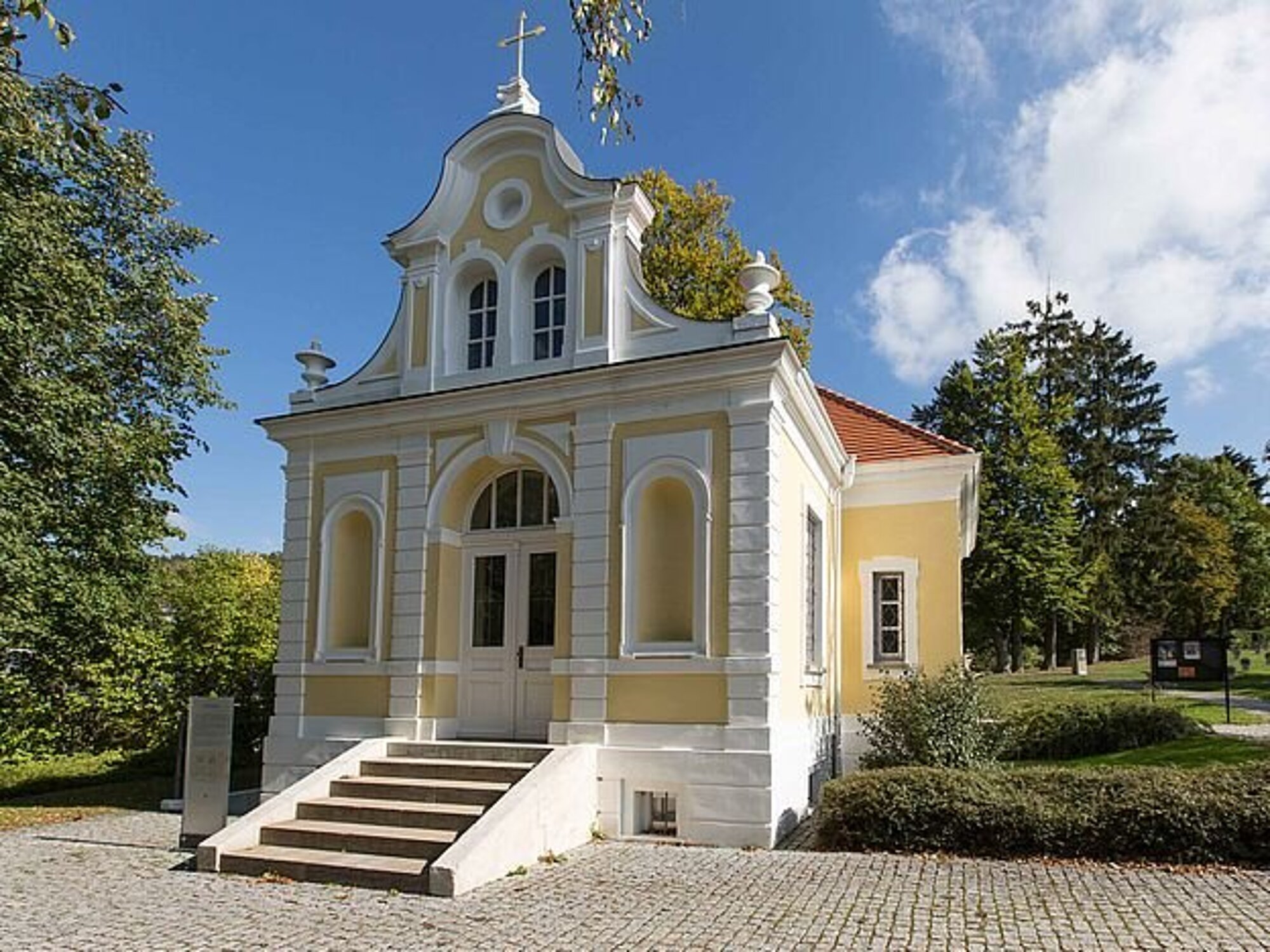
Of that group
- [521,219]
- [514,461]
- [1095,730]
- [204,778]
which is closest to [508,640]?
[514,461]

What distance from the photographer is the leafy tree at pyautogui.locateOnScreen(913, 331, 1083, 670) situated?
3484 centimetres

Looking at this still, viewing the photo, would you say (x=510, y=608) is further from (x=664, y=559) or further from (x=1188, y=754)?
(x=1188, y=754)

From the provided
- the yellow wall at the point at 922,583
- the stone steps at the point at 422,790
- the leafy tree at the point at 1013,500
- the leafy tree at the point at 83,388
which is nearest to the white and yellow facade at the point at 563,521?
the yellow wall at the point at 922,583

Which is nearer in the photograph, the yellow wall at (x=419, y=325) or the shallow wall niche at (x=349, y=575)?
the shallow wall niche at (x=349, y=575)

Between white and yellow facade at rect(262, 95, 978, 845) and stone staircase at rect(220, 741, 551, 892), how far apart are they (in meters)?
0.86

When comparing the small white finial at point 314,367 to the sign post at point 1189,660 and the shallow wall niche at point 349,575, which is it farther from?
the sign post at point 1189,660

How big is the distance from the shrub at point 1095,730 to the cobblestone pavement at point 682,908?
8898 mm

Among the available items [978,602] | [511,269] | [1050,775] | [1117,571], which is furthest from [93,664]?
[1117,571]

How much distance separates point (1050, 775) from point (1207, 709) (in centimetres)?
1717

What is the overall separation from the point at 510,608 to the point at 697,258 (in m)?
12.0

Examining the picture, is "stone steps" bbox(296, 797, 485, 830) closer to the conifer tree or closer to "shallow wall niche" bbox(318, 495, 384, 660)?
"shallow wall niche" bbox(318, 495, 384, 660)

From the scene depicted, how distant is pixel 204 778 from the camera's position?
32.6 feet

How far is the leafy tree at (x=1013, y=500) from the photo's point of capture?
114ft

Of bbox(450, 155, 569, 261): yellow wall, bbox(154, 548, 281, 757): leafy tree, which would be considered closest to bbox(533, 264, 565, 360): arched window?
bbox(450, 155, 569, 261): yellow wall
